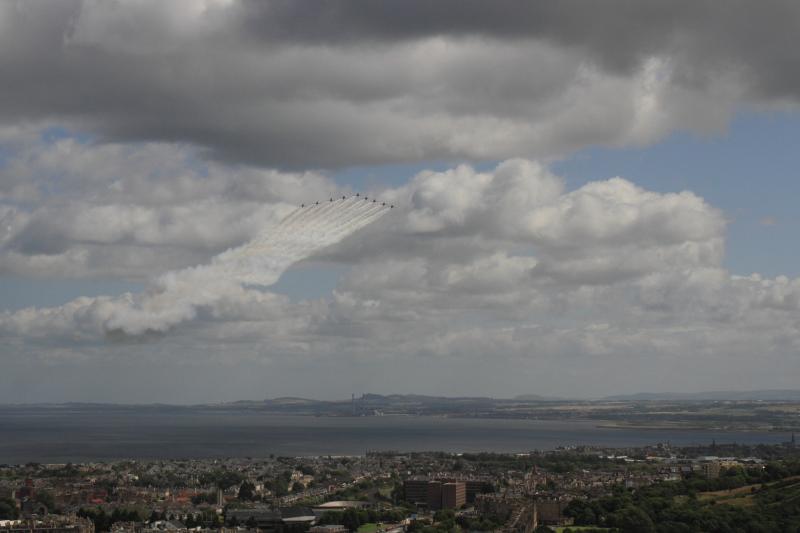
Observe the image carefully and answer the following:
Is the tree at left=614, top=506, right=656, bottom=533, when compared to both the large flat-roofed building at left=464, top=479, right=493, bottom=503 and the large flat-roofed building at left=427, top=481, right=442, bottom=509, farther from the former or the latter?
the large flat-roofed building at left=464, top=479, right=493, bottom=503

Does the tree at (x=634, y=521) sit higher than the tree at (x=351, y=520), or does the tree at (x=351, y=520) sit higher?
the tree at (x=634, y=521)

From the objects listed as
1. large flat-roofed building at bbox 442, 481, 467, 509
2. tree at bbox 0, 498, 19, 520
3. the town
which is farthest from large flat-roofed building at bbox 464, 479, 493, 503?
tree at bbox 0, 498, 19, 520

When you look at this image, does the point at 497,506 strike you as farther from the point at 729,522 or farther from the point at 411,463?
the point at 411,463

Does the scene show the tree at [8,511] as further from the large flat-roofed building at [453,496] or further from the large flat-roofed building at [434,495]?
the large flat-roofed building at [453,496]

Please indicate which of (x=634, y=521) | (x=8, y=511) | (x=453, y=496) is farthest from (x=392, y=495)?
(x=634, y=521)

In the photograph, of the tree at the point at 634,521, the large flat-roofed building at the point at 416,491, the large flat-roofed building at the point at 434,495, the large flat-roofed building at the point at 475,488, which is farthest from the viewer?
the large flat-roofed building at the point at 475,488

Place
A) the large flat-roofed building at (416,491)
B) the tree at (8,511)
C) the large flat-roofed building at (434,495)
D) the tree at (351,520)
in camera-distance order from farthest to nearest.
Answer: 1. the large flat-roofed building at (416,491)
2. the large flat-roofed building at (434,495)
3. the tree at (8,511)
4. the tree at (351,520)

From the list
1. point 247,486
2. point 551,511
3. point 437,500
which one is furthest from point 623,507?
point 247,486

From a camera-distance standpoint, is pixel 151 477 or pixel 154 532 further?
pixel 151 477

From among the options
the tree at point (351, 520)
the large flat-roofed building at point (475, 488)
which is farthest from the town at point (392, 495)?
the large flat-roofed building at point (475, 488)
